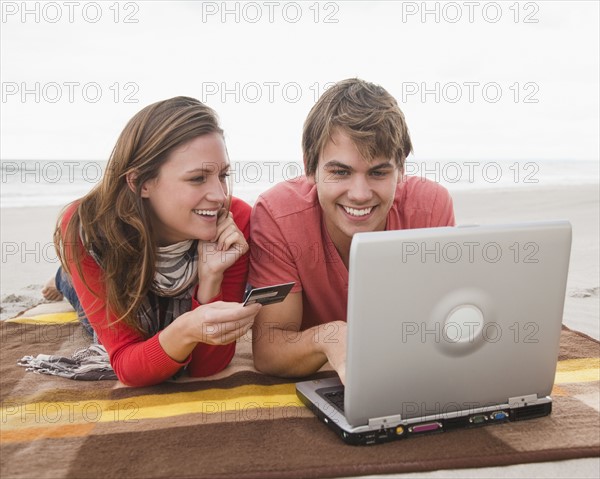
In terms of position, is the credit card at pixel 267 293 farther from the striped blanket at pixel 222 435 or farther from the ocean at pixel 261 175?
the ocean at pixel 261 175

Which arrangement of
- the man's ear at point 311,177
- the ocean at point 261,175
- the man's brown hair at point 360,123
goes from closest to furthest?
the man's brown hair at point 360,123 < the man's ear at point 311,177 < the ocean at point 261,175

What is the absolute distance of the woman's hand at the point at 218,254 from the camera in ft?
6.54

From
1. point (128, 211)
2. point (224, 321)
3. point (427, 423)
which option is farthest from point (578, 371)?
point (128, 211)

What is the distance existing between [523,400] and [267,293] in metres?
0.70

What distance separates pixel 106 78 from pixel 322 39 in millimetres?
3619

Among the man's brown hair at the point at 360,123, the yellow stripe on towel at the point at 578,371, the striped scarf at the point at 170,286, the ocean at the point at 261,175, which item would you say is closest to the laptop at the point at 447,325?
the yellow stripe on towel at the point at 578,371

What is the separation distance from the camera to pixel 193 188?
193 centimetres

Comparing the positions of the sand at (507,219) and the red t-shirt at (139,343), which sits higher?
the red t-shirt at (139,343)

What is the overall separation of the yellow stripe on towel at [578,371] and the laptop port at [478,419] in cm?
51

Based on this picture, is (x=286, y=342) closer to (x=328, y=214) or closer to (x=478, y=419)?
(x=328, y=214)

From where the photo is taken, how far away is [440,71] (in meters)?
9.10

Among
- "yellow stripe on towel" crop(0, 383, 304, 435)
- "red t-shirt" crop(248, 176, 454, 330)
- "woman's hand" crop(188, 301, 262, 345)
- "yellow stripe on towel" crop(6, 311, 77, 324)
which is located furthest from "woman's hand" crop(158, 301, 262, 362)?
"yellow stripe on towel" crop(6, 311, 77, 324)

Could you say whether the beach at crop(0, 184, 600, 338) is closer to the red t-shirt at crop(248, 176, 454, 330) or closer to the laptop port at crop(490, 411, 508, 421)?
the red t-shirt at crop(248, 176, 454, 330)

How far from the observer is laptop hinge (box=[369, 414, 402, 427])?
59.6 inches
